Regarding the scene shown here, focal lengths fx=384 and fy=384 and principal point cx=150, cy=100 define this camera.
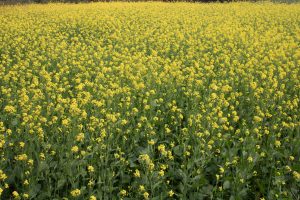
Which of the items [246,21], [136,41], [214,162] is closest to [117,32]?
[136,41]

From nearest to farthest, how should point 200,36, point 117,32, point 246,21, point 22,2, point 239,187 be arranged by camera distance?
point 239,187 → point 200,36 → point 117,32 → point 246,21 → point 22,2

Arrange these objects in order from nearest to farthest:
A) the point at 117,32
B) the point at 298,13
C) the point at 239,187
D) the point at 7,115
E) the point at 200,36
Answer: the point at 239,187 → the point at 7,115 → the point at 200,36 → the point at 117,32 → the point at 298,13

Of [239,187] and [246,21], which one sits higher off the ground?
[246,21]

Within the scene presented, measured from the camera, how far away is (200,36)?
11617 millimetres

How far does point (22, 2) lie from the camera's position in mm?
25453

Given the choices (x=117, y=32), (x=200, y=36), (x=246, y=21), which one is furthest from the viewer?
(x=246, y=21)

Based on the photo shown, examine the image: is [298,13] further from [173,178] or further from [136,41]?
[173,178]

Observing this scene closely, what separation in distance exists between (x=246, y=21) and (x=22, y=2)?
53.1ft

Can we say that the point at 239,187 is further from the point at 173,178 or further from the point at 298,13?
the point at 298,13

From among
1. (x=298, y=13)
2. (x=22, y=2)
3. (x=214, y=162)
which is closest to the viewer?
(x=214, y=162)

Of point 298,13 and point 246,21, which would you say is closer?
point 246,21

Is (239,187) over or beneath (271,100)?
beneath

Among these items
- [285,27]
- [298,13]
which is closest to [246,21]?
[285,27]

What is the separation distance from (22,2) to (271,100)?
901 inches
